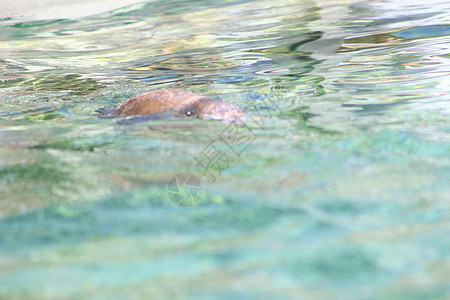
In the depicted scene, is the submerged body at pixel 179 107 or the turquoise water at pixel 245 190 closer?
the turquoise water at pixel 245 190

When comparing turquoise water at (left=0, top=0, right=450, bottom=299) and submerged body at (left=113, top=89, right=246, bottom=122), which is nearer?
turquoise water at (left=0, top=0, right=450, bottom=299)

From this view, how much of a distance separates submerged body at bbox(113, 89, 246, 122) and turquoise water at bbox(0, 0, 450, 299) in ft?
0.68

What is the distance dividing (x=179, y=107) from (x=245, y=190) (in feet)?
5.48

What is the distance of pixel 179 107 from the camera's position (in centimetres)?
369

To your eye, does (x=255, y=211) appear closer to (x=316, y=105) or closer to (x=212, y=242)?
(x=212, y=242)

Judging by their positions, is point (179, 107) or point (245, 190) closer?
point (245, 190)

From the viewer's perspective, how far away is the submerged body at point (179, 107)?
3.55 meters

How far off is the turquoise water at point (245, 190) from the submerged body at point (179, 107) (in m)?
0.21

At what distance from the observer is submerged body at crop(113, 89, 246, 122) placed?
3549mm

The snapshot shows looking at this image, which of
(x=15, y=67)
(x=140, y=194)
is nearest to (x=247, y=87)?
(x=140, y=194)

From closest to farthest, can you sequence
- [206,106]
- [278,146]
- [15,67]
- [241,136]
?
[278,146] < [241,136] < [206,106] < [15,67]

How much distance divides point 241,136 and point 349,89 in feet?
5.44

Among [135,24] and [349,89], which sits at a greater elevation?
[135,24]

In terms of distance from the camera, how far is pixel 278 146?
107 inches
